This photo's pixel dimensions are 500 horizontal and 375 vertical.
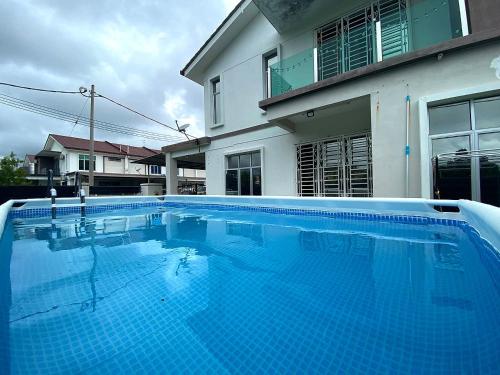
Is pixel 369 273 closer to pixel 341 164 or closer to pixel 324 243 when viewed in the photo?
pixel 324 243

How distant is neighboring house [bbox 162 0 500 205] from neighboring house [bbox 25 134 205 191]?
1560 centimetres

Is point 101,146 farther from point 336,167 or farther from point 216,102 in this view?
point 336,167

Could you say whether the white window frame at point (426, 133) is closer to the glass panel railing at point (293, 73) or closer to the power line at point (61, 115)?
the glass panel railing at point (293, 73)

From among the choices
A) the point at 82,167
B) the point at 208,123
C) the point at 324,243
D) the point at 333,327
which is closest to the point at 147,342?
the point at 333,327

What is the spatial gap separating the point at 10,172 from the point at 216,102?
18156mm

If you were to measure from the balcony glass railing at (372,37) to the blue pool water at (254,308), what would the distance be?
4.88 m

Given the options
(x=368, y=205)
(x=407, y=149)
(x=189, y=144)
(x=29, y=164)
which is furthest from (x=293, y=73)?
(x=29, y=164)

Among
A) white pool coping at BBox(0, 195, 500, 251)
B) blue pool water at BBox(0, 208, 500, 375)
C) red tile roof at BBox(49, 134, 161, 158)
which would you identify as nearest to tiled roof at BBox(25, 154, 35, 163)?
red tile roof at BBox(49, 134, 161, 158)

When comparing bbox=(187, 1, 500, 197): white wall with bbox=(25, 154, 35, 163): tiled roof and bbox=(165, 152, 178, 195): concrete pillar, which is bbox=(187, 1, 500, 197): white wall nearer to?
bbox=(165, 152, 178, 195): concrete pillar

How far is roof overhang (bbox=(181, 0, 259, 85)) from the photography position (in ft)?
33.0

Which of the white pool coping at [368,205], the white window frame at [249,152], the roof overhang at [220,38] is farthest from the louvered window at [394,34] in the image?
the roof overhang at [220,38]

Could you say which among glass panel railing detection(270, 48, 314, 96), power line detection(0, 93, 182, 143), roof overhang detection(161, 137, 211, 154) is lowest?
roof overhang detection(161, 137, 211, 154)

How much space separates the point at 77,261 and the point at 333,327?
324cm

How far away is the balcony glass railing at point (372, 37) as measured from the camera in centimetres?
543
